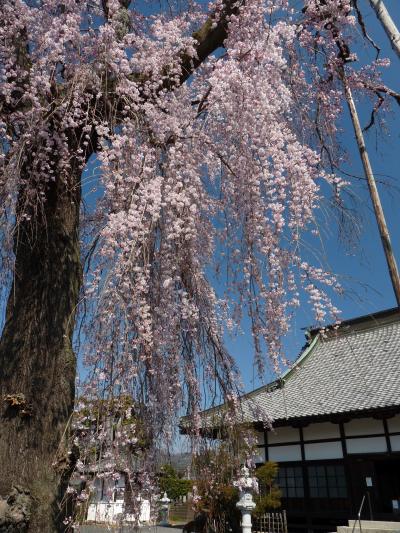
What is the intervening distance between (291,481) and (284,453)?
28.9 inches

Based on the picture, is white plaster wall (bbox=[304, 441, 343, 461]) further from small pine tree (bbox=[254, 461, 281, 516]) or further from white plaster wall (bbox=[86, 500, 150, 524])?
white plaster wall (bbox=[86, 500, 150, 524])

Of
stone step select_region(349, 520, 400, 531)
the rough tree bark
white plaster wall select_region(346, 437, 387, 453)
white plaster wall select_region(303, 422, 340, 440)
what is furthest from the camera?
white plaster wall select_region(303, 422, 340, 440)

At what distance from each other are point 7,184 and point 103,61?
1.26 meters

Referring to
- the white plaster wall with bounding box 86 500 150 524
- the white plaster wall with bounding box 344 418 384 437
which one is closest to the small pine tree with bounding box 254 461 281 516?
the white plaster wall with bounding box 344 418 384 437

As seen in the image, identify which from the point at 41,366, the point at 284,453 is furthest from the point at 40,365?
the point at 284,453

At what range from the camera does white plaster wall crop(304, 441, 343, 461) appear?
11500 millimetres

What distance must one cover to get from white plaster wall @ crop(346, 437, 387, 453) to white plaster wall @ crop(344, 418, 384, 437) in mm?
159

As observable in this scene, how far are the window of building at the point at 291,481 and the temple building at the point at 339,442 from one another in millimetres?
23

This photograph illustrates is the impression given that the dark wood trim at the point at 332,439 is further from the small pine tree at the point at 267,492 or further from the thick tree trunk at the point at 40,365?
the thick tree trunk at the point at 40,365

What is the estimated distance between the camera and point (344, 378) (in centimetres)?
1327

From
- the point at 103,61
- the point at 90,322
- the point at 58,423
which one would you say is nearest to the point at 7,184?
the point at 90,322

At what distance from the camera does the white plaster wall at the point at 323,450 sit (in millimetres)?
11500

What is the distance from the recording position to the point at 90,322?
2.70 m

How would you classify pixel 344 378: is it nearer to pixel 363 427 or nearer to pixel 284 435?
pixel 363 427
